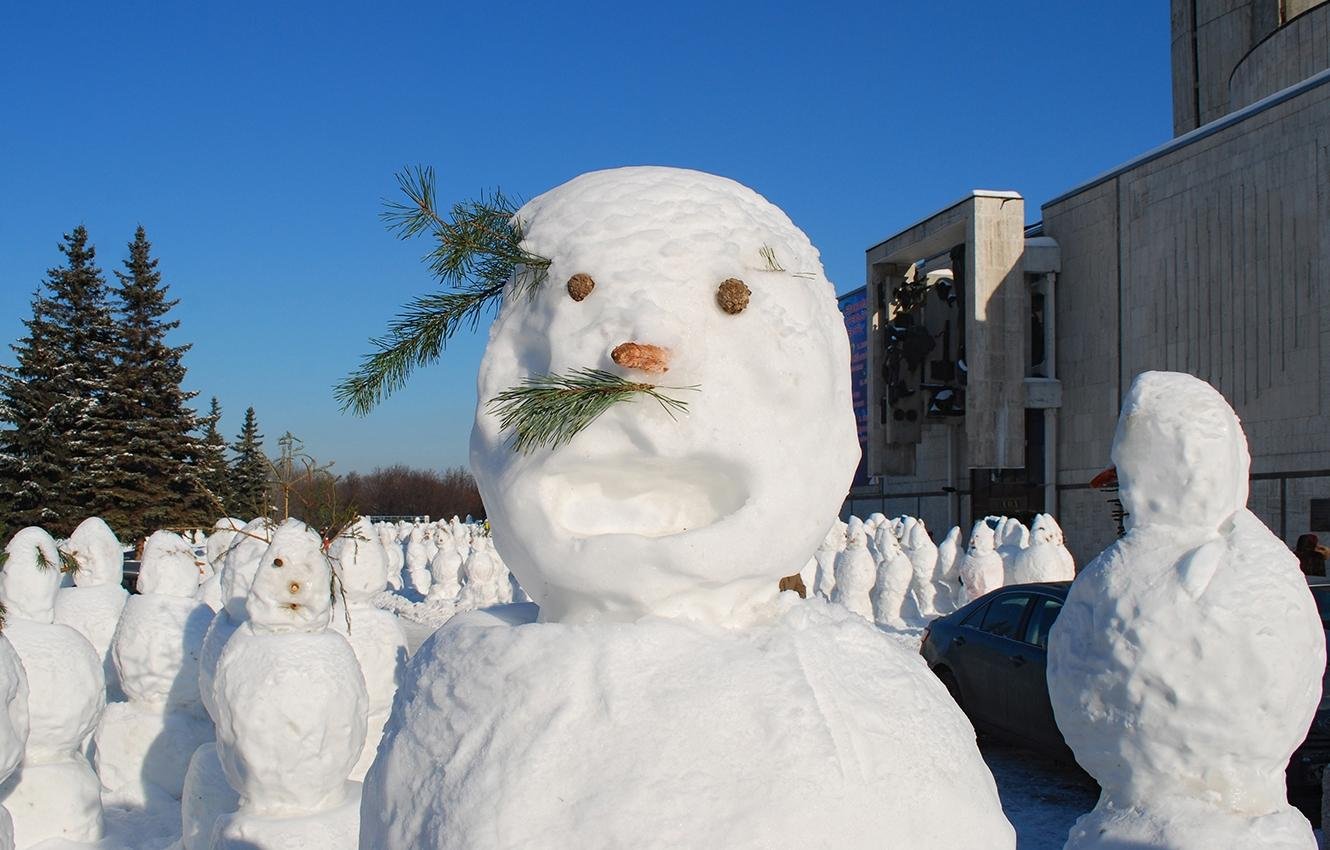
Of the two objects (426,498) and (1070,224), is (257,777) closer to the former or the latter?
(1070,224)

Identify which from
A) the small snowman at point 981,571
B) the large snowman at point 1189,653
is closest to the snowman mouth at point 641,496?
the large snowman at point 1189,653

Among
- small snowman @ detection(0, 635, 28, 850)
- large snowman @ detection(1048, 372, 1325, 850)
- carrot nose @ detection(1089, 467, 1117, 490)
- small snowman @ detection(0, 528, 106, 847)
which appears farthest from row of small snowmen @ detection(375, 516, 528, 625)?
large snowman @ detection(1048, 372, 1325, 850)

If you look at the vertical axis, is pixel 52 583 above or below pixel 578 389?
below

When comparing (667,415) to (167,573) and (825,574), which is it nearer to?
(167,573)

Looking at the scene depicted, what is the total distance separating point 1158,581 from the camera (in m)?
3.31

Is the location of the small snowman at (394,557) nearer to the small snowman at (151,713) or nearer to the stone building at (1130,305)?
the stone building at (1130,305)

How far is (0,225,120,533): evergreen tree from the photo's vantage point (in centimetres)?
2575

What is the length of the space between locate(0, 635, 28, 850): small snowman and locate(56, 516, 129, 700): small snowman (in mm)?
2573

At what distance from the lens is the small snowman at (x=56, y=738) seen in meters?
4.93

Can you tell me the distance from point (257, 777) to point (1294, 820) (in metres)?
3.45

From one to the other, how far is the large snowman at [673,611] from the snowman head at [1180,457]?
60.2 inches

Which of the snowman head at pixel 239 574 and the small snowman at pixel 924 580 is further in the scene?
the small snowman at pixel 924 580

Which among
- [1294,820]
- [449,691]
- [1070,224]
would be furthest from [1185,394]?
[1070,224]

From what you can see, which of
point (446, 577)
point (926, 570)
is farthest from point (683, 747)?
point (446, 577)
